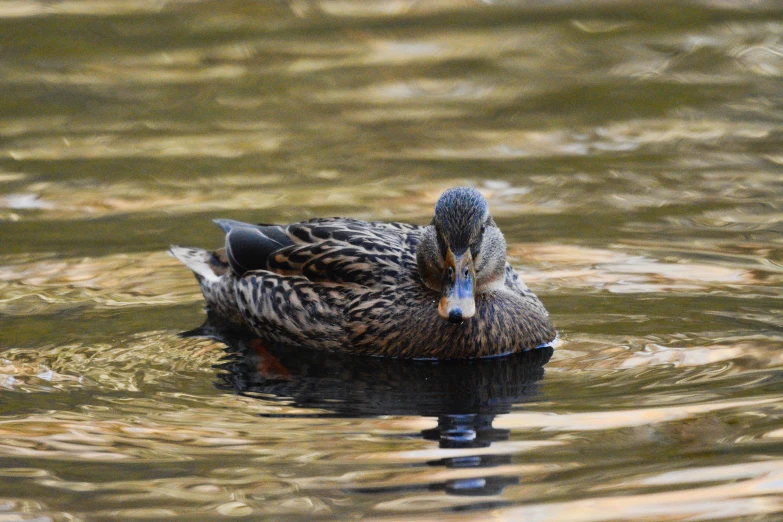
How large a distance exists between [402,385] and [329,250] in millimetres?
1525

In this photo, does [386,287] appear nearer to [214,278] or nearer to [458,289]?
[458,289]

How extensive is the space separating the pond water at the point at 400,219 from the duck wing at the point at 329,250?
0.60 m

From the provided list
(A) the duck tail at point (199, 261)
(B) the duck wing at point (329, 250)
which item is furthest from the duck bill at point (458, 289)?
(A) the duck tail at point (199, 261)

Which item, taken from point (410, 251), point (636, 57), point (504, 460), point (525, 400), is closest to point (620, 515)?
point (504, 460)

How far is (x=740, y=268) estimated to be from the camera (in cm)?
1045

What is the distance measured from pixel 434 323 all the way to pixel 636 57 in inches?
332

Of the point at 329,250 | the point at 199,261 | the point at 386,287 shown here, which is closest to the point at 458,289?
the point at 386,287

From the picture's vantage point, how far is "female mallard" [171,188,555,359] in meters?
8.93

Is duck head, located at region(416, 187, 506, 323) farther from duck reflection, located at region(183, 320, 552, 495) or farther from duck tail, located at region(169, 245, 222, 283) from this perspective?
duck tail, located at region(169, 245, 222, 283)

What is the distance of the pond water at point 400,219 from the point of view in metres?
6.87

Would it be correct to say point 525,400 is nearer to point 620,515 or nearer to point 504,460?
point 504,460

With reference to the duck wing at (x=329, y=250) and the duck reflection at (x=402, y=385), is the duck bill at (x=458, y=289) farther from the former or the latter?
the duck wing at (x=329, y=250)

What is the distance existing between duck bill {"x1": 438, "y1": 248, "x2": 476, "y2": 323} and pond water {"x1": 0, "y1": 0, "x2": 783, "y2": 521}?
45 centimetres

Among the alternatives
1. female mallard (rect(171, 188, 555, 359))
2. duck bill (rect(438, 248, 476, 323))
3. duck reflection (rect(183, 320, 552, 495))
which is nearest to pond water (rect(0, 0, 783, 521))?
duck reflection (rect(183, 320, 552, 495))
